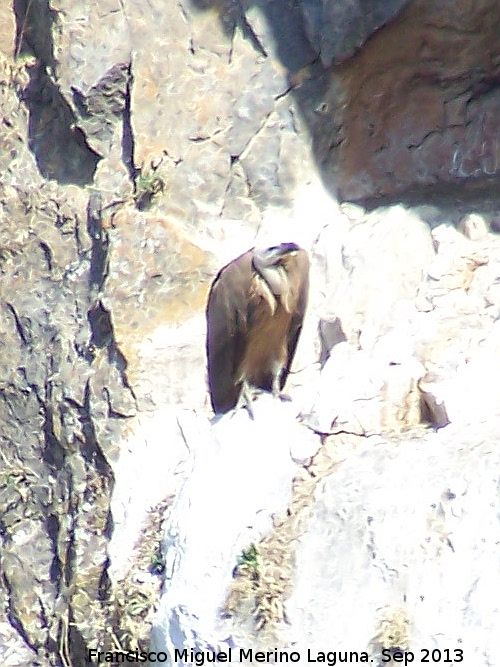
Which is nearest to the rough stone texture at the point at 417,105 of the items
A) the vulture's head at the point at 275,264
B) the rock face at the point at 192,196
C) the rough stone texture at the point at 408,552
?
the rock face at the point at 192,196

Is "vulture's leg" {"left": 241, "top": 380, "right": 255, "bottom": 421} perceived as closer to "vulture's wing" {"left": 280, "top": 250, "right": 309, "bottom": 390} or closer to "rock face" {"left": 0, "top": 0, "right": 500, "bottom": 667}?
"vulture's wing" {"left": 280, "top": 250, "right": 309, "bottom": 390}

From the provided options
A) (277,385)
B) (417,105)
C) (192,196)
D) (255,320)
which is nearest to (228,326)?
(255,320)

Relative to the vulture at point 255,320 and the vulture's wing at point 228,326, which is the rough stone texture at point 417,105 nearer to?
the vulture at point 255,320

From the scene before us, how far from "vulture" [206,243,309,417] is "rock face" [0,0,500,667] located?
1.48 feet

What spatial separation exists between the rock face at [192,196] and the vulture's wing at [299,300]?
1.58ft

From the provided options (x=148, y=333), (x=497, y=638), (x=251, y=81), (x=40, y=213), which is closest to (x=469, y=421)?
(x=497, y=638)

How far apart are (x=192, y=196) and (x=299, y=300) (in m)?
1.54

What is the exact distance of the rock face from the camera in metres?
6.18

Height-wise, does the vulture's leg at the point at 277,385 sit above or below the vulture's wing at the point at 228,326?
below

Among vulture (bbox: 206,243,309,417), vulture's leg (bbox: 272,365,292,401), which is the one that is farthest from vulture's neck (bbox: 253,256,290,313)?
vulture's leg (bbox: 272,365,292,401)

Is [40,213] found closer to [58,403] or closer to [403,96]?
[58,403]

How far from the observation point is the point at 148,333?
6.38 m

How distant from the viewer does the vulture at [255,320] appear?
5.20 m

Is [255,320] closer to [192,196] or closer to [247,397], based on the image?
[247,397]
